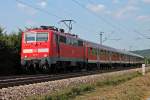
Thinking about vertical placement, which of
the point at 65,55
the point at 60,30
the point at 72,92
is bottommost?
the point at 72,92

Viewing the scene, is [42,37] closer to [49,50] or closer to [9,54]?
[49,50]

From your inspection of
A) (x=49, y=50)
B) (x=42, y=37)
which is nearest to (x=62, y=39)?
(x=42, y=37)

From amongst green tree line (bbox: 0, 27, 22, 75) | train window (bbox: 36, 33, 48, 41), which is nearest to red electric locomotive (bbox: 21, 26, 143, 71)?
train window (bbox: 36, 33, 48, 41)

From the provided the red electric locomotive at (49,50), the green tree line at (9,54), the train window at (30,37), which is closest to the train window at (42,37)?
the red electric locomotive at (49,50)

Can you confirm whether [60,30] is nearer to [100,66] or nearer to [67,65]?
[67,65]

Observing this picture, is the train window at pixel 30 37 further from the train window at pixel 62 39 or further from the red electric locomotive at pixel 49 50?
the train window at pixel 62 39

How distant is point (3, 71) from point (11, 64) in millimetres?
1356

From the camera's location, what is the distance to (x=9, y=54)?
129 ft

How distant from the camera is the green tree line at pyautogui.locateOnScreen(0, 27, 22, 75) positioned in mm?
38594

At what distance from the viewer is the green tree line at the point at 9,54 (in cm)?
3859

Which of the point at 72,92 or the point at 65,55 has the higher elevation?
the point at 65,55

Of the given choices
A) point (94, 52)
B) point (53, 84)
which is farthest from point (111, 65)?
point (53, 84)

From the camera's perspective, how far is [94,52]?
169 feet

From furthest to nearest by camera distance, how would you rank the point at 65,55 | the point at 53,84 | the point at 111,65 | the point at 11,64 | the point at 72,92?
the point at 111,65, the point at 11,64, the point at 65,55, the point at 53,84, the point at 72,92
